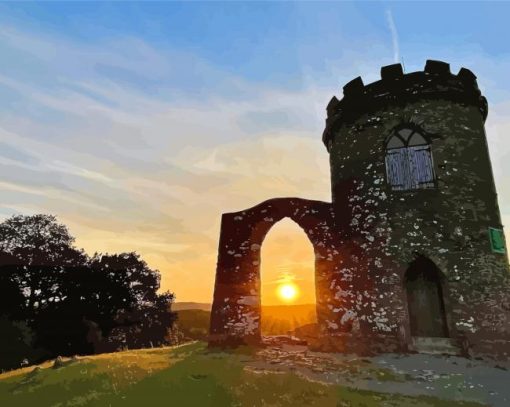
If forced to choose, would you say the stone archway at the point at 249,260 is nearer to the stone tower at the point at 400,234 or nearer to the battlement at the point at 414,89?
the stone tower at the point at 400,234

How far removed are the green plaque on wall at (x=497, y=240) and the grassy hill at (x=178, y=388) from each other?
5.30 metres

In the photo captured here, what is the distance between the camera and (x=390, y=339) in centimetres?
1078

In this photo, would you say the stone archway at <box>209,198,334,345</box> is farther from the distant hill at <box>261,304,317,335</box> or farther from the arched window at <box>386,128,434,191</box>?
the distant hill at <box>261,304,317,335</box>

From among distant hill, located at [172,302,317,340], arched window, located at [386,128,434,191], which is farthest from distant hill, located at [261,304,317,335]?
arched window, located at [386,128,434,191]

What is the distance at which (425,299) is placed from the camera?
11.5 metres

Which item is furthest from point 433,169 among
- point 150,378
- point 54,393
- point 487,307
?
point 54,393

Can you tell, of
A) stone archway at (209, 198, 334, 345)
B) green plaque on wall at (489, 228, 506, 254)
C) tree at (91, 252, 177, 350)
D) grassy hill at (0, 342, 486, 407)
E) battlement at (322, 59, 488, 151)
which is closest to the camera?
grassy hill at (0, 342, 486, 407)

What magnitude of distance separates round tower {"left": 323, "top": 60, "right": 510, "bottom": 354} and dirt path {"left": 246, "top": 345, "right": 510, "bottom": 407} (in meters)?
1.05

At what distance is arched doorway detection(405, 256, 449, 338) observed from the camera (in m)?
11.2

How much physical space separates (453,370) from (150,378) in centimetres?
665

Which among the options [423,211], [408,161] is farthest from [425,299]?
[408,161]

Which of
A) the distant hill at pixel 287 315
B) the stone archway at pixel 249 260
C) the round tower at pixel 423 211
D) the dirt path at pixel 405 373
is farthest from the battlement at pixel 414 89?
the distant hill at pixel 287 315

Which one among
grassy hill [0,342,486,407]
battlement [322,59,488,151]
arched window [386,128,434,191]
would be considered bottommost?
grassy hill [0,342,486,407]

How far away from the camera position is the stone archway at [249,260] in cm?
1248
